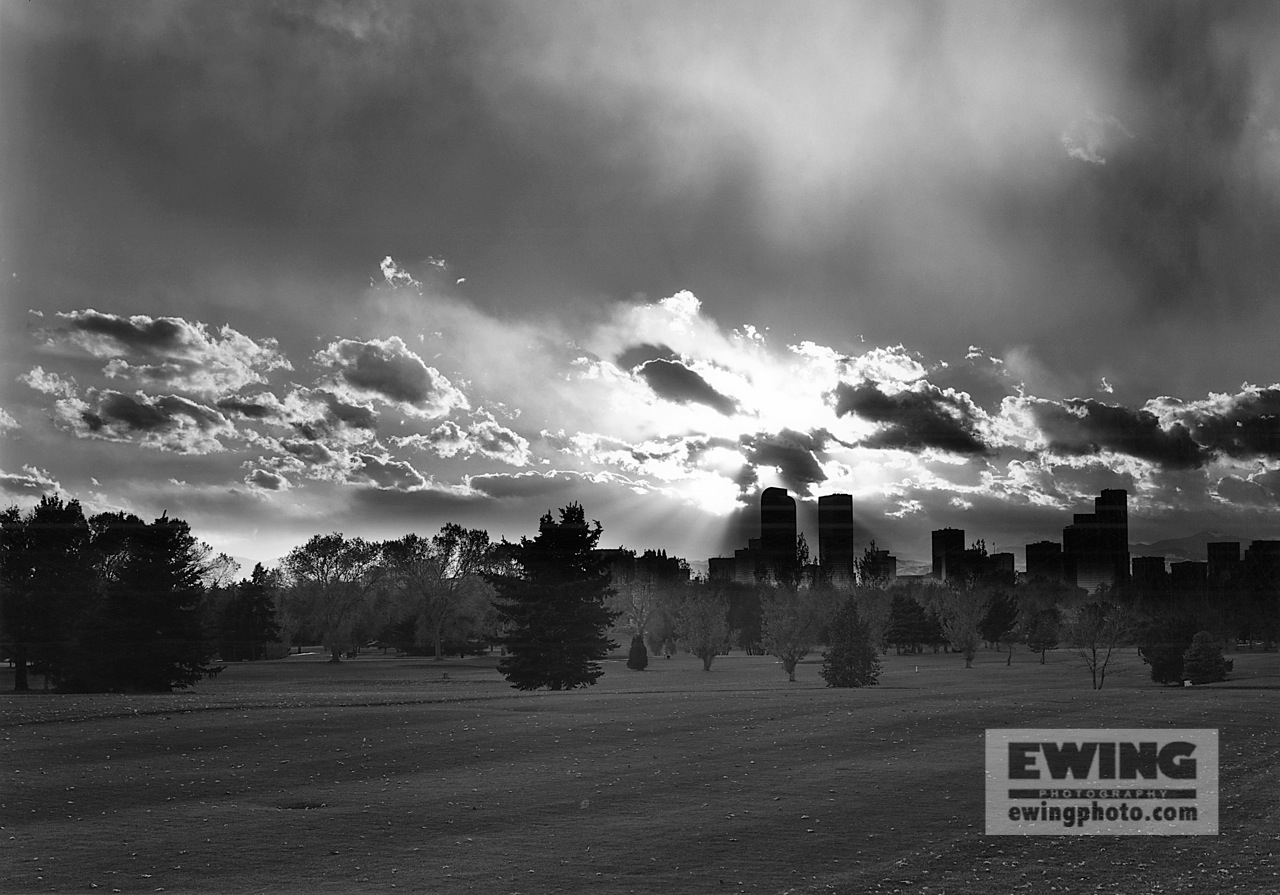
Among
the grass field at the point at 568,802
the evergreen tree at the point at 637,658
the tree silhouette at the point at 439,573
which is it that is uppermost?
the tree silhouette at the point at 439,573

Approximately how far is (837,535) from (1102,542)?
148 feet

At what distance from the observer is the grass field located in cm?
1417

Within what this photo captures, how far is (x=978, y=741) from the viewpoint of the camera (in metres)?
28.2

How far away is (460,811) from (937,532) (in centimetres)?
13750

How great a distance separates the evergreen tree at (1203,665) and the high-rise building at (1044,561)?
7137 centimetres

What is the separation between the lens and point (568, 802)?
19453 mm

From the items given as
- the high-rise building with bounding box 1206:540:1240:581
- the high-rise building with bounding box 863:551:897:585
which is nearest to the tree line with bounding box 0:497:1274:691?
the high-rise building with bounding box 863:551:897:585

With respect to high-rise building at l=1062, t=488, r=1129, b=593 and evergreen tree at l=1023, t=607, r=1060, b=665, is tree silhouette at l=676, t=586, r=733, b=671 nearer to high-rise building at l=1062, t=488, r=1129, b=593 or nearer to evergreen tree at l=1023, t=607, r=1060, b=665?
evergreen tree at l=1023, t=607, r=1060, b=665

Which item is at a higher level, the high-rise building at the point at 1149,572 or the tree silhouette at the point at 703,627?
the high-rise building at the point at 1149,572

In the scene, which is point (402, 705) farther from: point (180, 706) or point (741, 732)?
point (741, 732)

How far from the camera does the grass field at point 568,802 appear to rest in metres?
14.2

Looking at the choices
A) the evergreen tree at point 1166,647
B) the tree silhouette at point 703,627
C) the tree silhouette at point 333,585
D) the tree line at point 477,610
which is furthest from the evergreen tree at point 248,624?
the evergreen tree at point 1166,647

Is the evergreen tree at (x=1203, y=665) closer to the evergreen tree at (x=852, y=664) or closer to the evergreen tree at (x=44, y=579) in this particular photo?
the evergreen tree at (x=852, y=664)

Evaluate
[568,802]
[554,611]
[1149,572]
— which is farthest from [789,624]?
[568,802]
